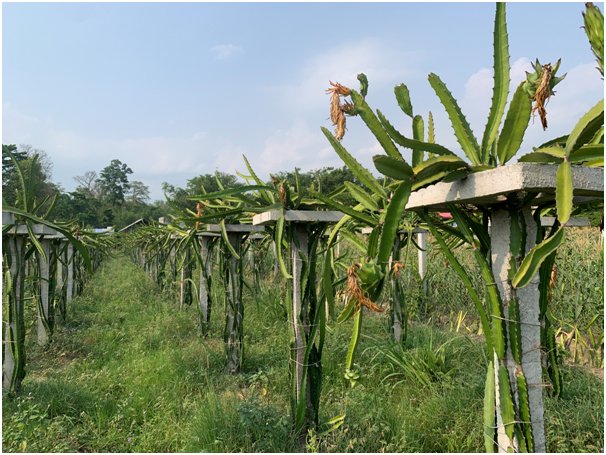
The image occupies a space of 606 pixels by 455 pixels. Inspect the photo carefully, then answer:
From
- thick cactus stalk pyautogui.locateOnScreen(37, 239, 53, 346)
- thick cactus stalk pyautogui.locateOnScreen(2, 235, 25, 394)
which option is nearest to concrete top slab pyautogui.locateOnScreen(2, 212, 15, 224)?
thick cactus stalk pyautogui.locateOnScreen(2, 235, 25, 394)

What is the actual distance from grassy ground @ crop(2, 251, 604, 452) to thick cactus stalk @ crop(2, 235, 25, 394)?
0.44 ft

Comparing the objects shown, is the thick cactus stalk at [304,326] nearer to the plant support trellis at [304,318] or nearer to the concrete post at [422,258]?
the plant support trellis at [304,318]

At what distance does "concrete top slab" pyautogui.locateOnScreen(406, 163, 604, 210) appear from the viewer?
0.89m

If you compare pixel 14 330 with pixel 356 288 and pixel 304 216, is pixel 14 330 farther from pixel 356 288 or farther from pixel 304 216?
pixel 356 288

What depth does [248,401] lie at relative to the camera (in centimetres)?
238

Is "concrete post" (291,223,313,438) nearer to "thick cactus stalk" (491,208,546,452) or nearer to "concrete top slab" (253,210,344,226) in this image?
"concrete top slab" (253,210,344,226)

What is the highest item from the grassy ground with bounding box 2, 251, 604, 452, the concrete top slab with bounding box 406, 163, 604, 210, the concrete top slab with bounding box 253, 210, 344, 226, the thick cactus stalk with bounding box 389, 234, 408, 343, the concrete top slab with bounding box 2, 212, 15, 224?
the concrete top slab with bounding box 2, 212, 15, 224

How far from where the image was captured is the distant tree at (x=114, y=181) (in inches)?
2026

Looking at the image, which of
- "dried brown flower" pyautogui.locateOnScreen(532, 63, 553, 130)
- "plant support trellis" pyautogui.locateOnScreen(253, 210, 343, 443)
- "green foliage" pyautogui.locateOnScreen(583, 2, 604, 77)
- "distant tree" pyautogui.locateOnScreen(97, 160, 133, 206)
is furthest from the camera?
"distant tree" pyautogui.locateOnScreen(97, 160, 133, 206)

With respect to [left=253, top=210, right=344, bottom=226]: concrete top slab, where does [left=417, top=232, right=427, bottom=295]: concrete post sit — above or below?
below

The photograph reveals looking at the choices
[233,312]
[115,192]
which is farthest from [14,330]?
[115,192]

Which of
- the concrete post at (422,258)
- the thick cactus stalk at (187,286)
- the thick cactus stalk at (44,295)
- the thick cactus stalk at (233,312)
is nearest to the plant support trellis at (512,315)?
the thick cactus stalk at (233,312)

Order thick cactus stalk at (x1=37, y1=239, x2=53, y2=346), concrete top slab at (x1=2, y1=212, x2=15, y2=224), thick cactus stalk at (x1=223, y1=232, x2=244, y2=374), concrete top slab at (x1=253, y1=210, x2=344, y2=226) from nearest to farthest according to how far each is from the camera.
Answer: concrete top slab at (x1=253, y1=210, x2=344, y2=226), concrete top slab at (x1=2, y1=212, x2=15, y2=224), thick cactus stalk at (x1=223, y1=232, x2=244, y2=374), thick cactus stalk at (x1=37, y1=239, x2=53, y2=346)

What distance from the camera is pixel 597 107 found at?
0.84 m
